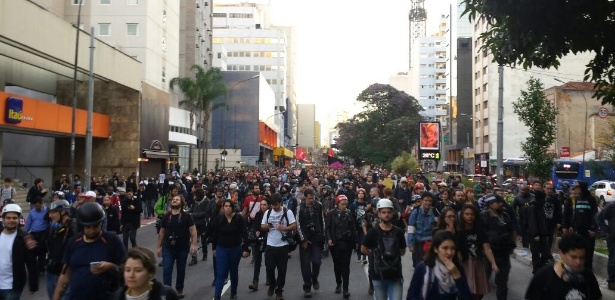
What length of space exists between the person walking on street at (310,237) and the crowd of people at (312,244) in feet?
0.06

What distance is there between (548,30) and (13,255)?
7.51 meters

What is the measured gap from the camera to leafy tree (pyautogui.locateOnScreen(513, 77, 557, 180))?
67.8ft

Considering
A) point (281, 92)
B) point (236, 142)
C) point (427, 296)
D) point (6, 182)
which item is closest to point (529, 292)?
point (427, 296)

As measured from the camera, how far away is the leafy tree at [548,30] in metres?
8.09

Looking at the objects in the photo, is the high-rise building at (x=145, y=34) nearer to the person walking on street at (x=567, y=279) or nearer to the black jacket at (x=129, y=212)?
the black jacket at (x=129, y=212)

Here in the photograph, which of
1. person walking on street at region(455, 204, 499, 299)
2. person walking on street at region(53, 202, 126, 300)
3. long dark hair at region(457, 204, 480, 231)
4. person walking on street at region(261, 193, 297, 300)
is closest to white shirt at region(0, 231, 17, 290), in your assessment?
person walking on street at region(53, 202, 126, 300)

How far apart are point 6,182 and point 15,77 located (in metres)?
14.1

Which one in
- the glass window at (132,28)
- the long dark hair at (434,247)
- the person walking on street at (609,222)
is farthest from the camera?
the glass window at (132,28)

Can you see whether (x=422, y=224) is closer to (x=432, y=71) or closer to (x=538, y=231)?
(x=538, y=231)

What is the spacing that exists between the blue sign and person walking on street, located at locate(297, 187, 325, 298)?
1810 cm

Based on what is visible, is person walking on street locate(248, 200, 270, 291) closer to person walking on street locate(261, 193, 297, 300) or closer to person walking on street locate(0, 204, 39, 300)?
person walking on street locate(261, 193, 297, 300)

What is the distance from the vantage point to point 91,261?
5.00 metres

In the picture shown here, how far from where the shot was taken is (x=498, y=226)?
8.25 metres

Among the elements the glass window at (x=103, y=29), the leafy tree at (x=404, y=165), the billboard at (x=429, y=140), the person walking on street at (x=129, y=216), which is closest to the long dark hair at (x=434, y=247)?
the person walking on street at (x=129, y=216)
